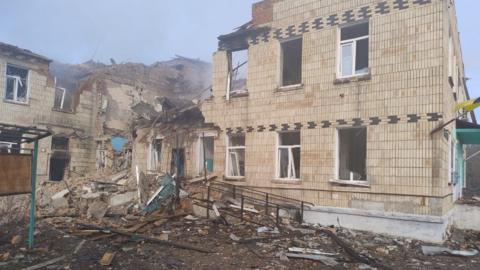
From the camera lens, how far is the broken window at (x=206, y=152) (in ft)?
48.2

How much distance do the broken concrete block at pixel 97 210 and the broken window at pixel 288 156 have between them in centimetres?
559

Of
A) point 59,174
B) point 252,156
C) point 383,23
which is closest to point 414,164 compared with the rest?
point 383,23

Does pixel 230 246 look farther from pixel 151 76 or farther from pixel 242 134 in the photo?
pixel 151 76

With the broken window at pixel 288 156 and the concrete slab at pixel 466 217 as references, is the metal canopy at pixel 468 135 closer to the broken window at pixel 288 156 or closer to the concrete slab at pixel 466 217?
the concrete slab at pixel 466 217

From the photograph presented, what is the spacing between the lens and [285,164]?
41.0 ft

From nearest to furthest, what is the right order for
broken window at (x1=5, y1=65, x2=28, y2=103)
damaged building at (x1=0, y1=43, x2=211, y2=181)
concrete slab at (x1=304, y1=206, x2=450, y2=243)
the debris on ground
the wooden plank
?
the wooden plank < the debris on ground < concrete slab at (x1=304, y1=206, x2=450, y2=243) < broken window at (x1=5, y1=65, x2=28, y2=103) < damaged building at (x1=0, y1=43, x2=211, y2=181)

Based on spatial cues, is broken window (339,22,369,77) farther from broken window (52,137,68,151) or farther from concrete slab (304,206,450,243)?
broken window (52,137,68,151)

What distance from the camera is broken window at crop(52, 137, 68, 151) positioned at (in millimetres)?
Result: 20531

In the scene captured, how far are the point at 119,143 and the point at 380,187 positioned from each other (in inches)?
623

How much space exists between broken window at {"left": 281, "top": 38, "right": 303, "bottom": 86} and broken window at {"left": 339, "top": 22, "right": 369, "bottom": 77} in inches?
87.4

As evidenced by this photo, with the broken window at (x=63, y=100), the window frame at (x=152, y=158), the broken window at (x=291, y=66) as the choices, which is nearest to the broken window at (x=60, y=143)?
the broken window at (x=63, y=100)

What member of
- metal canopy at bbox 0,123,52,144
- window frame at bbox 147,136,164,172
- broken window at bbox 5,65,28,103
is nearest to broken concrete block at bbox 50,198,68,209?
window frame at bbox 147,136,164,172

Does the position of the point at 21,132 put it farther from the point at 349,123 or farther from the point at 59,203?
the point at 349,123

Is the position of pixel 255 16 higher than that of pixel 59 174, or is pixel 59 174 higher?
pixel 255 16
